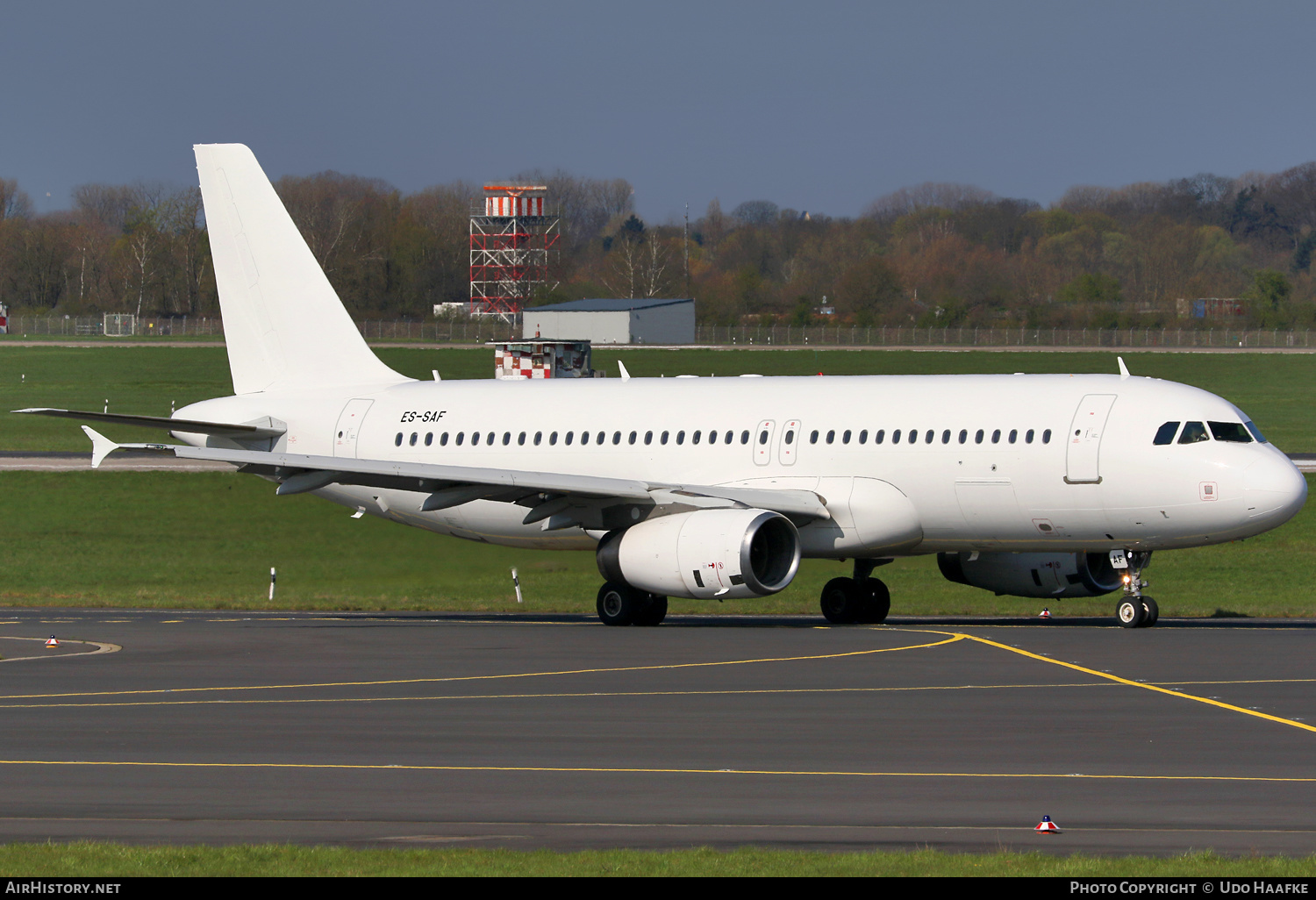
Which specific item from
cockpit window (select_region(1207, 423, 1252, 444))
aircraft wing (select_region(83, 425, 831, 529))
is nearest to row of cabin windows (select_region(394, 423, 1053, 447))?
cockpit window (select_region(1207, 423, 1252, 444))

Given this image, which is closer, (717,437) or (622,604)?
(622,604)

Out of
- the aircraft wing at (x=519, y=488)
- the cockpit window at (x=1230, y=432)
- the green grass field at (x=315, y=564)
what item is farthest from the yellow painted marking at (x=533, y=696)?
the green grass field at (x=315, y=564)

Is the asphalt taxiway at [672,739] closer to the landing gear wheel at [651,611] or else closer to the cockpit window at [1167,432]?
the landing gear wheel at [651,611]

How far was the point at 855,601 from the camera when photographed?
118ft

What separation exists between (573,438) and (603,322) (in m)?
116

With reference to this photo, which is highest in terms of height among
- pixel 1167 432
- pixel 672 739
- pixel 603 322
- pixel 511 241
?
pixel 511 241

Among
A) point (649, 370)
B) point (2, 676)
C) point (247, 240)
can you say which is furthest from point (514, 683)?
point (649, 370)

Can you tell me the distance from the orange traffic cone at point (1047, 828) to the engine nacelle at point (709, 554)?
55.8 ft

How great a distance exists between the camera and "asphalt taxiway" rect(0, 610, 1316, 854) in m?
15.1

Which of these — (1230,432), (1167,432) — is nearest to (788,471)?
(1167,432)

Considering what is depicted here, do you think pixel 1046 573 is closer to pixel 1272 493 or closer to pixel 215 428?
pixel 1272 493

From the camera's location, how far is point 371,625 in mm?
35219

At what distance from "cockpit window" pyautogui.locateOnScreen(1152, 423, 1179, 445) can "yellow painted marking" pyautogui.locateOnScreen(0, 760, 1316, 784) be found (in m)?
15.2
